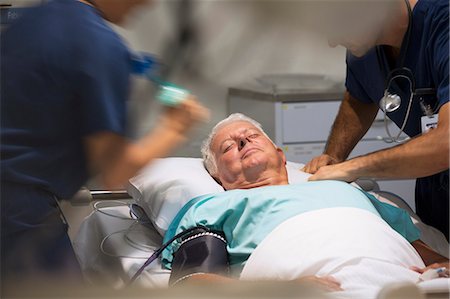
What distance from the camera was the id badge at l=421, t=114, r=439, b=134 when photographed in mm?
1528

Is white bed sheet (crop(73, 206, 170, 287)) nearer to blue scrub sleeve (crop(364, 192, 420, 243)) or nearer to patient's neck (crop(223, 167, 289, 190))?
patient's neck (crop(223, 167, 289, 190))

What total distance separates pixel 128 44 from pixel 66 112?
0.14 m

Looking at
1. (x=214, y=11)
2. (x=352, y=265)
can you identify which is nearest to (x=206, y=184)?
(x=352, y=265)

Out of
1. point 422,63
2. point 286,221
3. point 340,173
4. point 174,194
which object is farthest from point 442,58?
point 174,194

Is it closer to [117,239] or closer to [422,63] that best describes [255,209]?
[117,239]

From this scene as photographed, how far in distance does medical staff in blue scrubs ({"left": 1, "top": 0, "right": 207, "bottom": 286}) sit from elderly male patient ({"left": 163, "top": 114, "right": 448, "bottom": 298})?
31cm

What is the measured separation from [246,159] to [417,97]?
0.51 metres

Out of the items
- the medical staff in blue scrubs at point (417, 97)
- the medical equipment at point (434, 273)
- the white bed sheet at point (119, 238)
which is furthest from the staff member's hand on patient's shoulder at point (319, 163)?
the medical equipment at point (434, 273)

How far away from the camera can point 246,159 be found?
1761 millimetres

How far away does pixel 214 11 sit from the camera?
0.77 m

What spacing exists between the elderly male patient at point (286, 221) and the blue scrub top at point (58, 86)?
35 centimetres

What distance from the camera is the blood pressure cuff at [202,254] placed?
51.9 inches

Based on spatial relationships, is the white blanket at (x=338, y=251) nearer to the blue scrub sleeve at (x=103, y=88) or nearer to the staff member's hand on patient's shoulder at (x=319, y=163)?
the blue scrub sleeve at (x=103, y=88)

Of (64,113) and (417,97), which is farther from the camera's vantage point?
(417,97)
